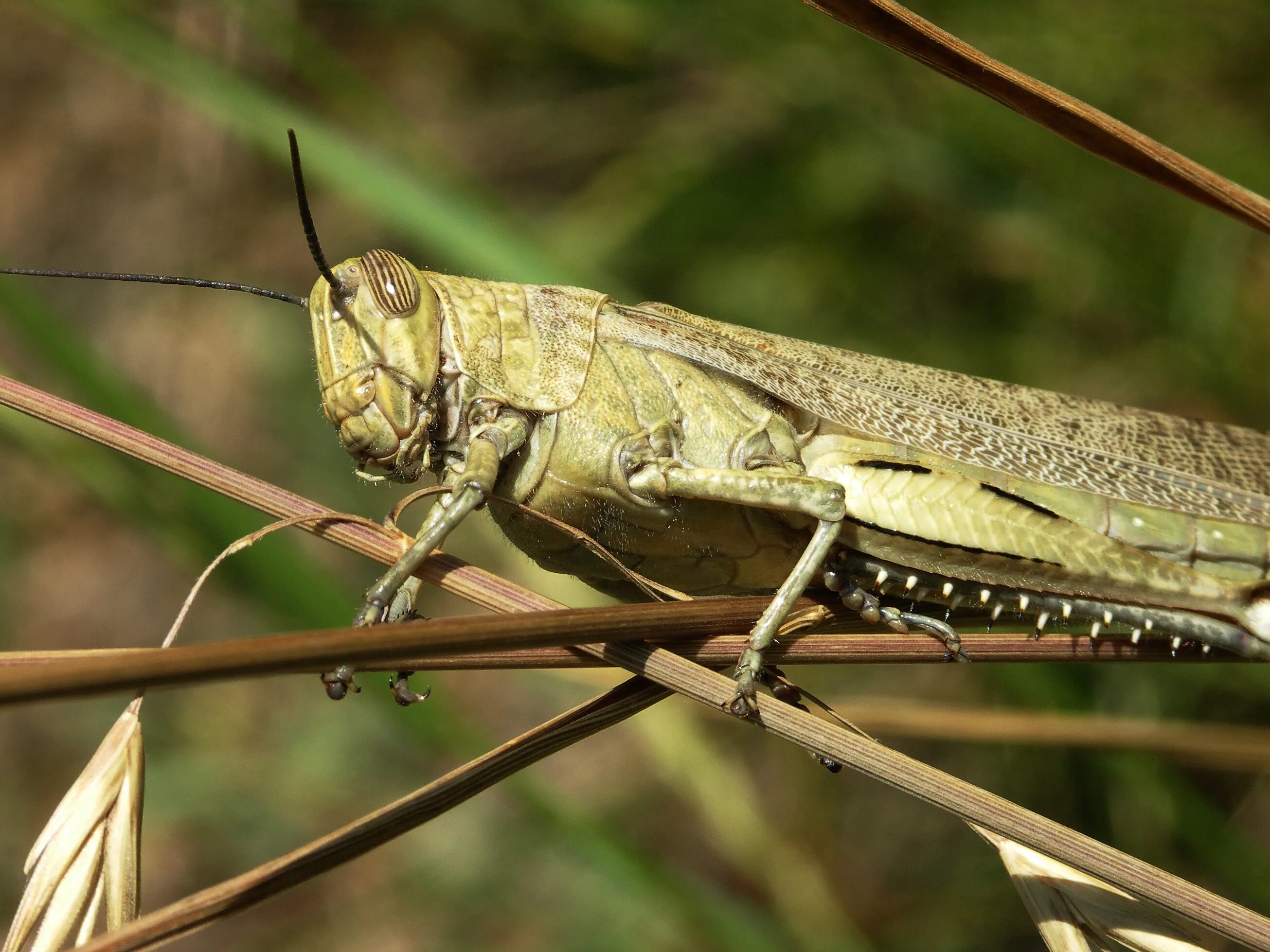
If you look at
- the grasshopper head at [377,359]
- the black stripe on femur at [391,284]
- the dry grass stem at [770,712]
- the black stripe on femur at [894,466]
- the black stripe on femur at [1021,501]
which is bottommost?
the dry grass stem at [770,712]

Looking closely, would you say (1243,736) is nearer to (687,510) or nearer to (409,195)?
(687,510)

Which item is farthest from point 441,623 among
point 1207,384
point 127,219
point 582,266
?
point 127,219

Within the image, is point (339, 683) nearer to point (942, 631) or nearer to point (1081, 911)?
point (942, 631)

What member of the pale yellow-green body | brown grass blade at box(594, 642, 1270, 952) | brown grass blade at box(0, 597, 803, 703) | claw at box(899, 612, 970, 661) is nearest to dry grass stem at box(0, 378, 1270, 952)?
brown grass blade at box(594, 642, 1270, 952)

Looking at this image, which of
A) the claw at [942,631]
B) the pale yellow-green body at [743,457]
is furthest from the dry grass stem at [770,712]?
the pale yellow-green body at [743,457]

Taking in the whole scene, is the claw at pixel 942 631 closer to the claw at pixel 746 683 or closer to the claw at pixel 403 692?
the claw at pixel 746 683

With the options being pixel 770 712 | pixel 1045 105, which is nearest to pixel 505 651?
pixel 770 712

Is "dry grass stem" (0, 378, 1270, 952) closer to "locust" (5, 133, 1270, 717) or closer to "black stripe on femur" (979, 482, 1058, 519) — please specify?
"locust" (5, 133, 1270, 717)
